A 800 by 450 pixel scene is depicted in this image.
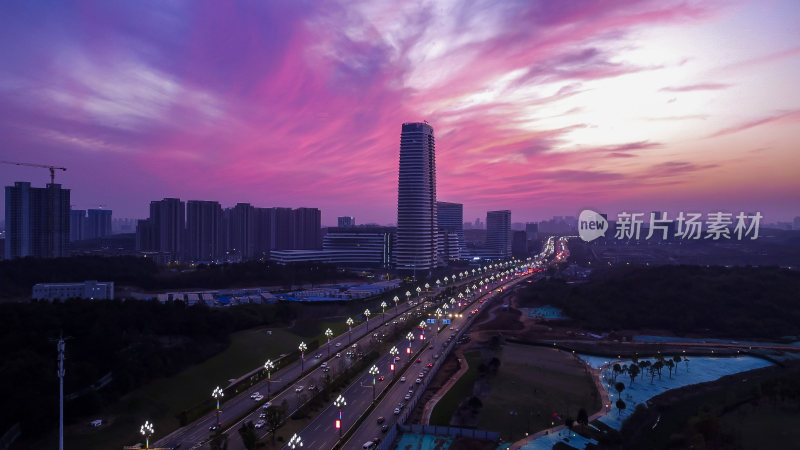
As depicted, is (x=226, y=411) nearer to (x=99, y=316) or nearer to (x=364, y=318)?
(x=99, y=316)

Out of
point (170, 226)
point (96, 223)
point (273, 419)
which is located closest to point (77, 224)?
point (96, 223)

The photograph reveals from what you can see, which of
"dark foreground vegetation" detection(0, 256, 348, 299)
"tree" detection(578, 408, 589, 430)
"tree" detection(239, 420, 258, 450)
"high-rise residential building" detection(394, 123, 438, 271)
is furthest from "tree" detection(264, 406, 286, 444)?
"high-rise residential building" detection(394, 123, 438, 271)

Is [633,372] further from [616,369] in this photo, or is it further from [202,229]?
[202,229]

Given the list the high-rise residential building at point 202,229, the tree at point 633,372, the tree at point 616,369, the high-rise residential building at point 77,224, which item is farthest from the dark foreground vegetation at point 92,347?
the high-rise residential building at point 77,224

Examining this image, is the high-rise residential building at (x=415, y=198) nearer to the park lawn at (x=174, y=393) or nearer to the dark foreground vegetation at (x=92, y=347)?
the park lawn at (x=174, y=393)

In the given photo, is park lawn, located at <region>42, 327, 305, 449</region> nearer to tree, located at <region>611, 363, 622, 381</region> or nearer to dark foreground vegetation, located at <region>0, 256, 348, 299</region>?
tree, located at <region>611, 363, 622, 381</region>
